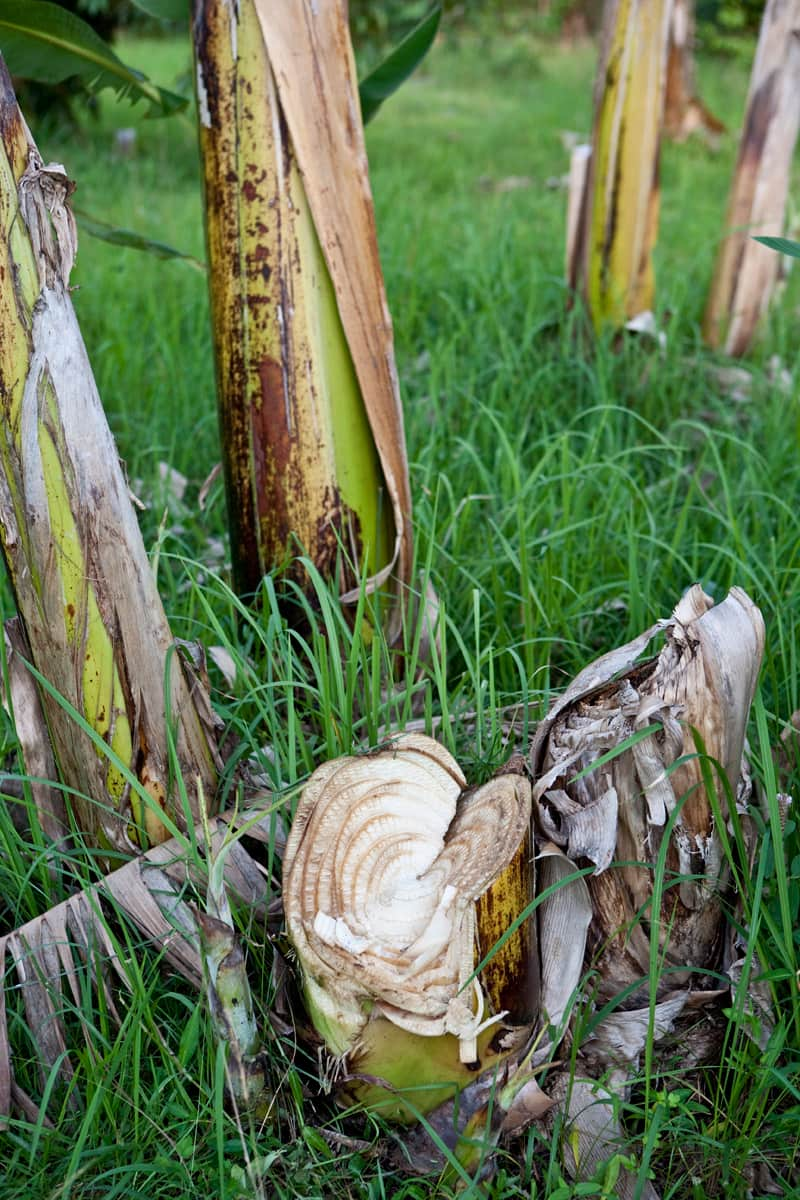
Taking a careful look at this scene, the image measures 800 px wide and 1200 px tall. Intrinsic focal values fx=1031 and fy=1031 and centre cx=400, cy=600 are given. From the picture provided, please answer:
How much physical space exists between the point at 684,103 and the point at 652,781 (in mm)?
5988

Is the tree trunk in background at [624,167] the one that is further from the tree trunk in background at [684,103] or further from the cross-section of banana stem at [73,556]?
the tree trunk in background at [684,103]

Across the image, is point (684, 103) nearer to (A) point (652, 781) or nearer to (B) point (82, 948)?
(A) point (652, 781)

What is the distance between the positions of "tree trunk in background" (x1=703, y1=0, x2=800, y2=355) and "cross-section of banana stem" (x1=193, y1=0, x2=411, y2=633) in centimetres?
158

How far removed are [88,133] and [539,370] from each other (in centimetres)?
463

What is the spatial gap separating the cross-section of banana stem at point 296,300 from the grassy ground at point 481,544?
158mm

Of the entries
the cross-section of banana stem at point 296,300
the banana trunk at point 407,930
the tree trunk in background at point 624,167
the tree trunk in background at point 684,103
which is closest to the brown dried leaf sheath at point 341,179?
the cross-section of banana stem at point 296,300

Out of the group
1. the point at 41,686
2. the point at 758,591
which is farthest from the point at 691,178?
the point at 41,686

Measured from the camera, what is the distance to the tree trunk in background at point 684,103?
6.00 m

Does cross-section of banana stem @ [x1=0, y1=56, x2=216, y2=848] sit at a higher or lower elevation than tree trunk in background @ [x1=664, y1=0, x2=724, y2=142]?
lower

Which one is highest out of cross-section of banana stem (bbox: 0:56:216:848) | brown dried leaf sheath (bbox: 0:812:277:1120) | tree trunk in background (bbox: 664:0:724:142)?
tree trunk in background (bbox: 664:0:724:142)

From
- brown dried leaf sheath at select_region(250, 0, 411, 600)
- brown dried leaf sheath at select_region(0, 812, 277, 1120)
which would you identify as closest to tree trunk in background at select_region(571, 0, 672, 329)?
brown dried leaf sheath at select_region(250, 0, 411, 600)

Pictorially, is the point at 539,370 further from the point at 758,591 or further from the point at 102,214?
the point at 102,214

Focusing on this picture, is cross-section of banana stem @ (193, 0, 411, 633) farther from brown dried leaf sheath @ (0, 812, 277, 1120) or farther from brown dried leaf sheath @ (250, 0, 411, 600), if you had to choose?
brown dried leaf sheath @ (0, 812, 277, 1120)

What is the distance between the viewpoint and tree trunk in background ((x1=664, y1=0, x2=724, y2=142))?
6.00m
